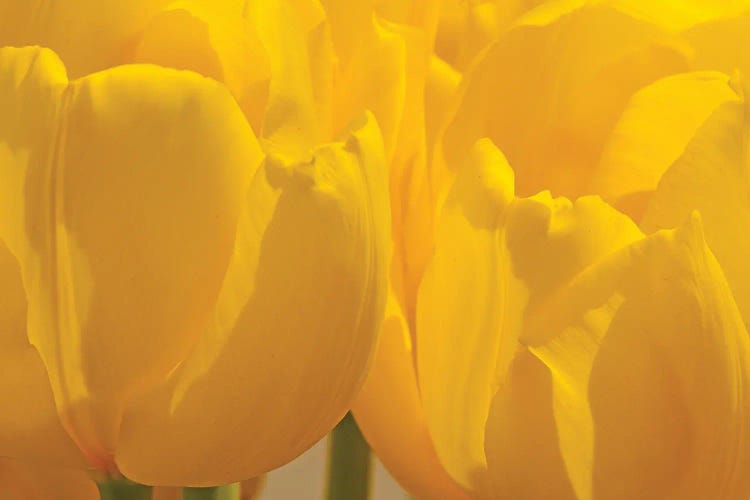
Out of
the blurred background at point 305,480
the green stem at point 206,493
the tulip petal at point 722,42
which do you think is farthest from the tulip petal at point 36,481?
the blurred background at point 305,480

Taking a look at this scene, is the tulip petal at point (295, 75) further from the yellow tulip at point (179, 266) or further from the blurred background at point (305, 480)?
the blurred background at point (305, 480)

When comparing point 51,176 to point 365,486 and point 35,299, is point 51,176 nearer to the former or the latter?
point 35,299

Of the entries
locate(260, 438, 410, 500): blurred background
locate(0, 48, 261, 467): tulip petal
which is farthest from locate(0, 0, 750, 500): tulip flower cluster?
locate(260, 438, 410, 500): blurred background

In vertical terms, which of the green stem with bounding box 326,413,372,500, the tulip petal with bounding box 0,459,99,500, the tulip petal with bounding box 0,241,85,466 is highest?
the tulip petal with bounding box 0,241,85,466

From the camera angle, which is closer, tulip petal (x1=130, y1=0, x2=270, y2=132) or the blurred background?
tulip petal (x1=130, y1=0, x2=270, y2=132)

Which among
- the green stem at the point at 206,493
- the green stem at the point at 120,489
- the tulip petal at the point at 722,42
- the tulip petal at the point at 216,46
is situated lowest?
the green stem at the point at 206,493

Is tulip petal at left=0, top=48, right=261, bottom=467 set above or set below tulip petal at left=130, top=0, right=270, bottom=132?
below

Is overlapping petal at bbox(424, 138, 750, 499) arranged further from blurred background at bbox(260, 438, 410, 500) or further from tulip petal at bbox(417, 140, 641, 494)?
blurred background at bbox(260, 438, 410, 500)
